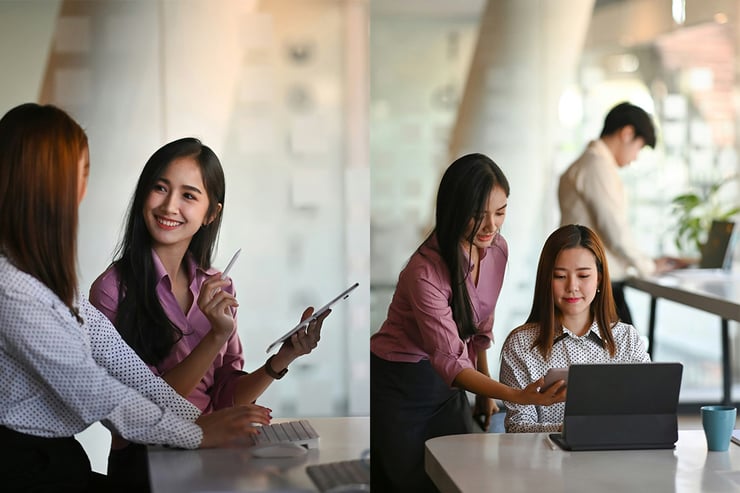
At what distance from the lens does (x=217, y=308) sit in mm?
2219

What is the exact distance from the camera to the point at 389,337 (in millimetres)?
2877

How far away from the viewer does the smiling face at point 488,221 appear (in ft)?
9.09

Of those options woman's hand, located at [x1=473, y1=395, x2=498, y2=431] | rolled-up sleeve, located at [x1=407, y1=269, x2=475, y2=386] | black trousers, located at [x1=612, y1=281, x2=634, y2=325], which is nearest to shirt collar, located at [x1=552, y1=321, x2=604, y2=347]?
rolled-up sleeve, located at [x1=407, y1=269, x2=475, y2=386]

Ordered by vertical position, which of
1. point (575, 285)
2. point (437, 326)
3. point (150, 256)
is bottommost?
point (437, 326)

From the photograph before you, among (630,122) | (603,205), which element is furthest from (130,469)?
(630,122)

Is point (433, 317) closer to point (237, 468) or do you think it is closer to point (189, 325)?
point (189, 325)

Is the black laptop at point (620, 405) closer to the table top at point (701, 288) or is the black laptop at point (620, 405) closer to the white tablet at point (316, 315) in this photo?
the white tablet at point (316, 315)

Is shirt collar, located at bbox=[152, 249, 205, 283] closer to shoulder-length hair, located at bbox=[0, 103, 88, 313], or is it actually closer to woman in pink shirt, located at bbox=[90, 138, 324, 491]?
woman in pink shirt, located at bbox=[90, 138, 324, 491]

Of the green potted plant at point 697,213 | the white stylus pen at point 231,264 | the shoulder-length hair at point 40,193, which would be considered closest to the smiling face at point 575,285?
the white stylus pen at point 231,264

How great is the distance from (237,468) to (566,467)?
581 mm

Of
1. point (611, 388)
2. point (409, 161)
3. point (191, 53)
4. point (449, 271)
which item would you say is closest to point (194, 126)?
point (191, 53)

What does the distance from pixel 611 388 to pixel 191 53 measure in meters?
1.39

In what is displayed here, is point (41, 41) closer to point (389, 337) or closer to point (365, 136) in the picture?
point (365, 136)

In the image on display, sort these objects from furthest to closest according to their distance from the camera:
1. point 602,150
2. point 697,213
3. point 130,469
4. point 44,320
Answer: point 697,213
point 602,150
point 130,469
point 44,320
